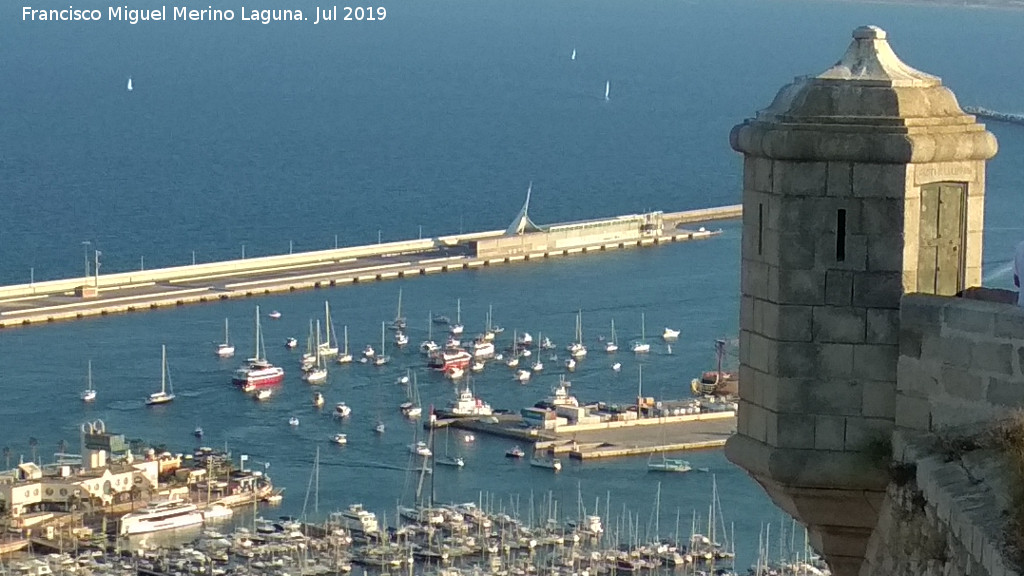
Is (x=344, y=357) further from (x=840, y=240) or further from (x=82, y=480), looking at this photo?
(x=840, y=240)

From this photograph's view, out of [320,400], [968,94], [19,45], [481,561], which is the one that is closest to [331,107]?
[968,94]

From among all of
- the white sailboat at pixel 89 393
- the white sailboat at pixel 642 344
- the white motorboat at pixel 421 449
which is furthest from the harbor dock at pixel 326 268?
the white motorboat at pixel 421 449

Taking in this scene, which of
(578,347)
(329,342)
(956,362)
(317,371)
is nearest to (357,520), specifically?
(317,371)

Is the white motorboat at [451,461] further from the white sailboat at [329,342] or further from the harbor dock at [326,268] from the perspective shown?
the harbor dock at [326,268]

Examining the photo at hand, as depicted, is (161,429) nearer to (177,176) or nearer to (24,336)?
(24,336)

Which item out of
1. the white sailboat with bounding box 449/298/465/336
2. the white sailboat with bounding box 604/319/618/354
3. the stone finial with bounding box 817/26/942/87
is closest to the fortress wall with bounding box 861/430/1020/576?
the stone finial with bounding box 817/26/942/87

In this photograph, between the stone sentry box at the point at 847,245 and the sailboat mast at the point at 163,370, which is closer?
the stone sentry box at the point at 847,245
